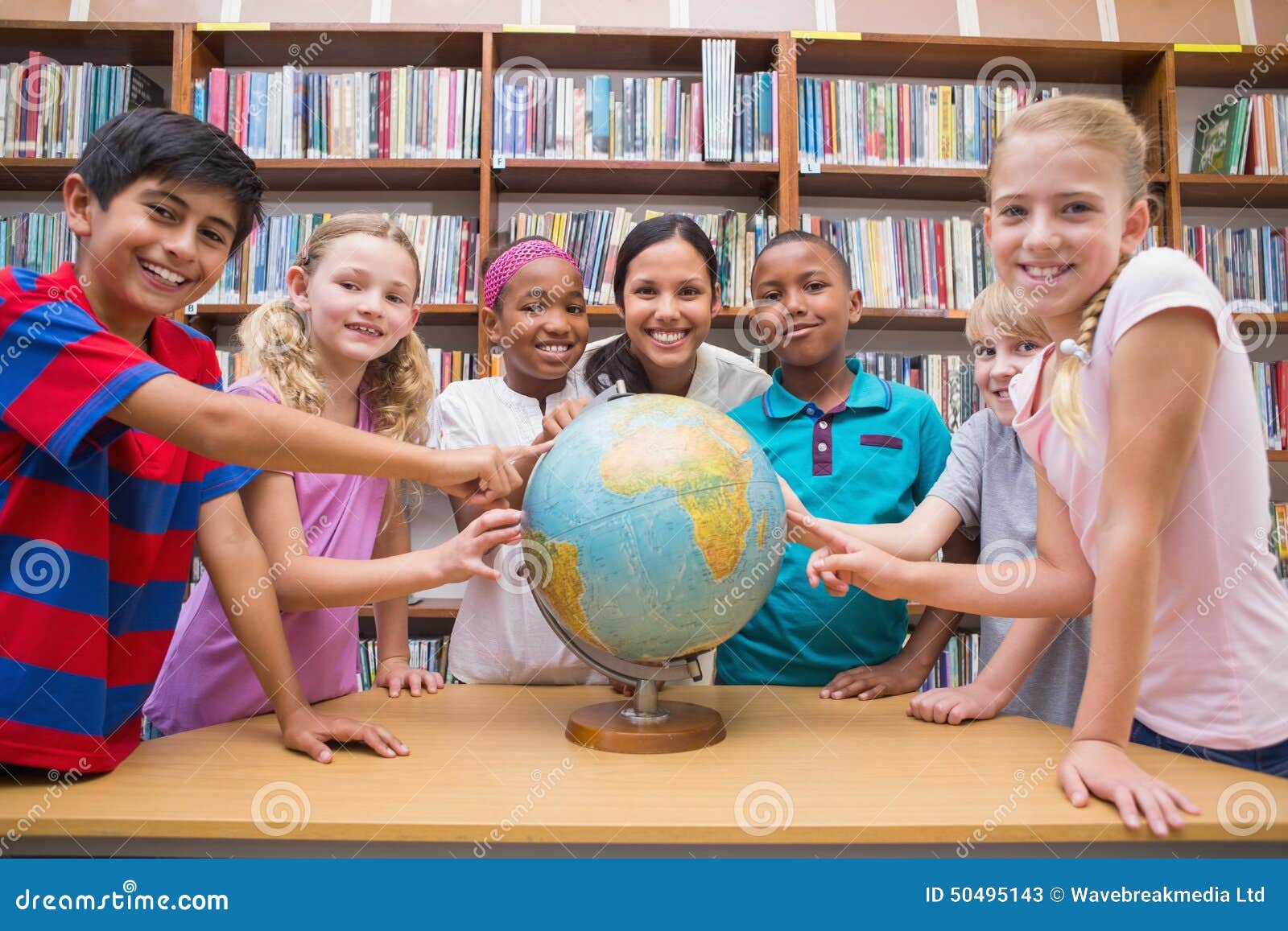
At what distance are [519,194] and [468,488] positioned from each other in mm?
2803

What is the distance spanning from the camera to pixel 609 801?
4.30ft

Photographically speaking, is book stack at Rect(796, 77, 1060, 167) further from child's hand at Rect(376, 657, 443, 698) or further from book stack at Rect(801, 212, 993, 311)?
child's hand at Rect(376, 657, 443, 698)

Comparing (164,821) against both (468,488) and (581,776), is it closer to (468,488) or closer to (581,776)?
(581,776)

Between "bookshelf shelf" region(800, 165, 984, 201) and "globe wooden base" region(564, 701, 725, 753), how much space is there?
3.04 metres

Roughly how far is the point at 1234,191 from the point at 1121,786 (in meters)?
4.01

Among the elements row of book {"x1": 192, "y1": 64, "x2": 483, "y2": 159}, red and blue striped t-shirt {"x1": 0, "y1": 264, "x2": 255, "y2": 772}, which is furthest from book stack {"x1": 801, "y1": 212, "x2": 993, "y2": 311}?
red and blue striped t-shirt {"x1": 0, "y1": 264, "x2": 255, "y2": 772}

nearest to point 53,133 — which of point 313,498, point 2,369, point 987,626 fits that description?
point 313,498

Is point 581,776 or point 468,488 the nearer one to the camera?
point 581,776

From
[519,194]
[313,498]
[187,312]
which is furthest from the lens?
[519,194]

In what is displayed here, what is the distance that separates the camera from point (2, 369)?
137cm

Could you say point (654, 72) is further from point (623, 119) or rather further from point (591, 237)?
point (591, 237)

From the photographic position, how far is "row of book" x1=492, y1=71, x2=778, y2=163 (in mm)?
3980

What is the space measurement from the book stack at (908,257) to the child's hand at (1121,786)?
2964 mm

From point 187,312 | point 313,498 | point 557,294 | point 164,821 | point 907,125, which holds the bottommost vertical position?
point 164,821
